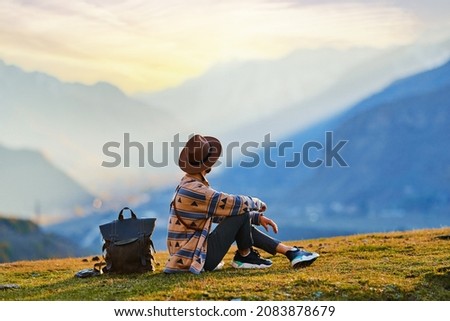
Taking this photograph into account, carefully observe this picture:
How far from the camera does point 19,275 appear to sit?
13047 millimetres

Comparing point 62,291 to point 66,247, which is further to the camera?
point 66,247

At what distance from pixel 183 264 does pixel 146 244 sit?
75cm

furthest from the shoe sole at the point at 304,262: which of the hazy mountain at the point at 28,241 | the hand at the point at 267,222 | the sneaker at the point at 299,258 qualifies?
the hazy mountain at the point at 28,241

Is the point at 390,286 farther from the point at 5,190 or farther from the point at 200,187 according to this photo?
the point at 5,190

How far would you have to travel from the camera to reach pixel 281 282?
32.9ft

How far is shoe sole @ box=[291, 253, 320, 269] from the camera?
11.4 meters

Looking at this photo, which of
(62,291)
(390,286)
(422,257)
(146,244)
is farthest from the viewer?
(422,257)

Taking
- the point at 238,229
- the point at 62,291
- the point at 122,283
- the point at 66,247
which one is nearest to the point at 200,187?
the point at 238,229

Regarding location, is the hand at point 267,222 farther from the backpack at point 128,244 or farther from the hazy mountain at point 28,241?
the hazy mountain at point 28,241

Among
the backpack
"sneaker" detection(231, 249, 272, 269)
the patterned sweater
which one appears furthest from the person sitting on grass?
the backpack

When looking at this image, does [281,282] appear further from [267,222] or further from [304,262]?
[304,262]

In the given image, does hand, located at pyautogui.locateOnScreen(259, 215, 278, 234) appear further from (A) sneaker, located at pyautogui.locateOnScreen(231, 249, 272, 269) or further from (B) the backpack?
(B) the backpack

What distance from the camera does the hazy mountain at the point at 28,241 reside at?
87.8m
